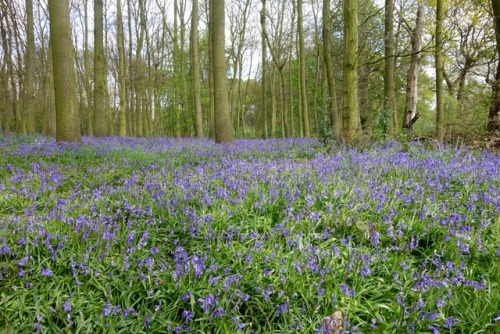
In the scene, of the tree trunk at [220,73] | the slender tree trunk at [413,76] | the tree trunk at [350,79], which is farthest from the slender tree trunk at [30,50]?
the slender tree trunk at [413,76]

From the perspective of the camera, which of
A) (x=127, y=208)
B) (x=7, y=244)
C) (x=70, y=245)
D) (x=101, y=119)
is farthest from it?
(x=101, y=119)

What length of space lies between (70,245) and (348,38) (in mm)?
8114

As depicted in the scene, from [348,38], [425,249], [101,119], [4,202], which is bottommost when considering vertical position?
[425,249]

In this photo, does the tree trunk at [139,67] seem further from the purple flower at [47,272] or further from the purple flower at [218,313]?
the purple flower at [218,313]

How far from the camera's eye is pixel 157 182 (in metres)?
4.18

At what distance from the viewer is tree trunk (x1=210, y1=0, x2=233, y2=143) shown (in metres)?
11.0

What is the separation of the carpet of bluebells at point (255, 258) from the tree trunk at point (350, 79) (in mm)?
4582

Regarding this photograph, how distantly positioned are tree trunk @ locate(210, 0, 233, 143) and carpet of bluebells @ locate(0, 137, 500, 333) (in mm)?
7398

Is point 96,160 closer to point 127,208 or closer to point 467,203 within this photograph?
point 127,208

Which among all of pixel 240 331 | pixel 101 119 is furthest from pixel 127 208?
pixel 101 119

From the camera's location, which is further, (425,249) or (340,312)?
(425,249)

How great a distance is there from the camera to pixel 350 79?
8711mm

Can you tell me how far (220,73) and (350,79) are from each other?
14.8 ft

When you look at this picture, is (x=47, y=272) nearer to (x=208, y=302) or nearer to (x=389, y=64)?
(x=208, y=302)
